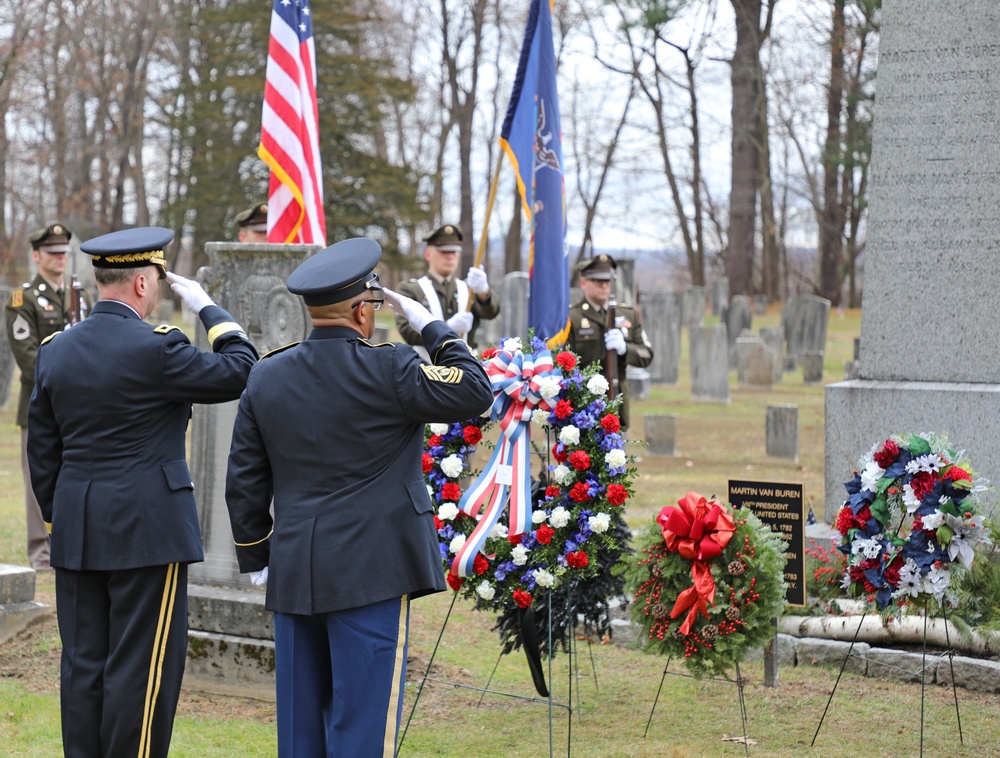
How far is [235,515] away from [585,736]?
2.17m

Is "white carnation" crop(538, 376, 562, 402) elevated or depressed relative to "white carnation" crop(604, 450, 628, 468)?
elevated

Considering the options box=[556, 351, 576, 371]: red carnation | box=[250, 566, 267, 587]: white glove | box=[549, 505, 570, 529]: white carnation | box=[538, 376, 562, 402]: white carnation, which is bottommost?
box=[250, 566, 267, 587]: white glove

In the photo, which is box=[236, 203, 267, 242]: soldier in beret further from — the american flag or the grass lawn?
the grass lawn

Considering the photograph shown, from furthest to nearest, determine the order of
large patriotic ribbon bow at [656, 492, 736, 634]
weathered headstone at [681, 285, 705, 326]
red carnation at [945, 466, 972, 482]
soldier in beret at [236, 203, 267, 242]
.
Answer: weathered headstone at [681, 285, 705, 326] → soldier in beret at [236, 203, 267, 242] → large patriotic ribbon bow at [656, 492, 736, 634] → red carnation at [945, 466, 972, 482]

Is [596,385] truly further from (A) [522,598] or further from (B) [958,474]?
(B) [958,474]

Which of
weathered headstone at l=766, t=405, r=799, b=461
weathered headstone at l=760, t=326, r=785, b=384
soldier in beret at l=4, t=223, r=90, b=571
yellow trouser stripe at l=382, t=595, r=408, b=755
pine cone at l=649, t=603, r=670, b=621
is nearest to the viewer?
yellow trouser stripe at l=382, t=595, r=408, b=755

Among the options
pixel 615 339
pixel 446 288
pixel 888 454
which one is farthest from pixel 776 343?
pixel 888 454

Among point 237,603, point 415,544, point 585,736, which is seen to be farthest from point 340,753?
point 237,603

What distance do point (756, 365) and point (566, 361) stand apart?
15553 millimetres

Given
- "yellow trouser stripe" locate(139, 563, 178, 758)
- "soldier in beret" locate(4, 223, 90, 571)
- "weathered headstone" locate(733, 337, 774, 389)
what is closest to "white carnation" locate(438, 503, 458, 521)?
"yellow trouser stripe" locate(139, 563, 178, 758)

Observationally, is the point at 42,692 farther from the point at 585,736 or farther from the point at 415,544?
the point at 415,544

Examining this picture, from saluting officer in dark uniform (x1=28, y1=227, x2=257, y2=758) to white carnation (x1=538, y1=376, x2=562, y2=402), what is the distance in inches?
53.0

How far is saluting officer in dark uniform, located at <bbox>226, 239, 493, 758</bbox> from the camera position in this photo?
3.61m

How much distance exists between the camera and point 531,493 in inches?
206
